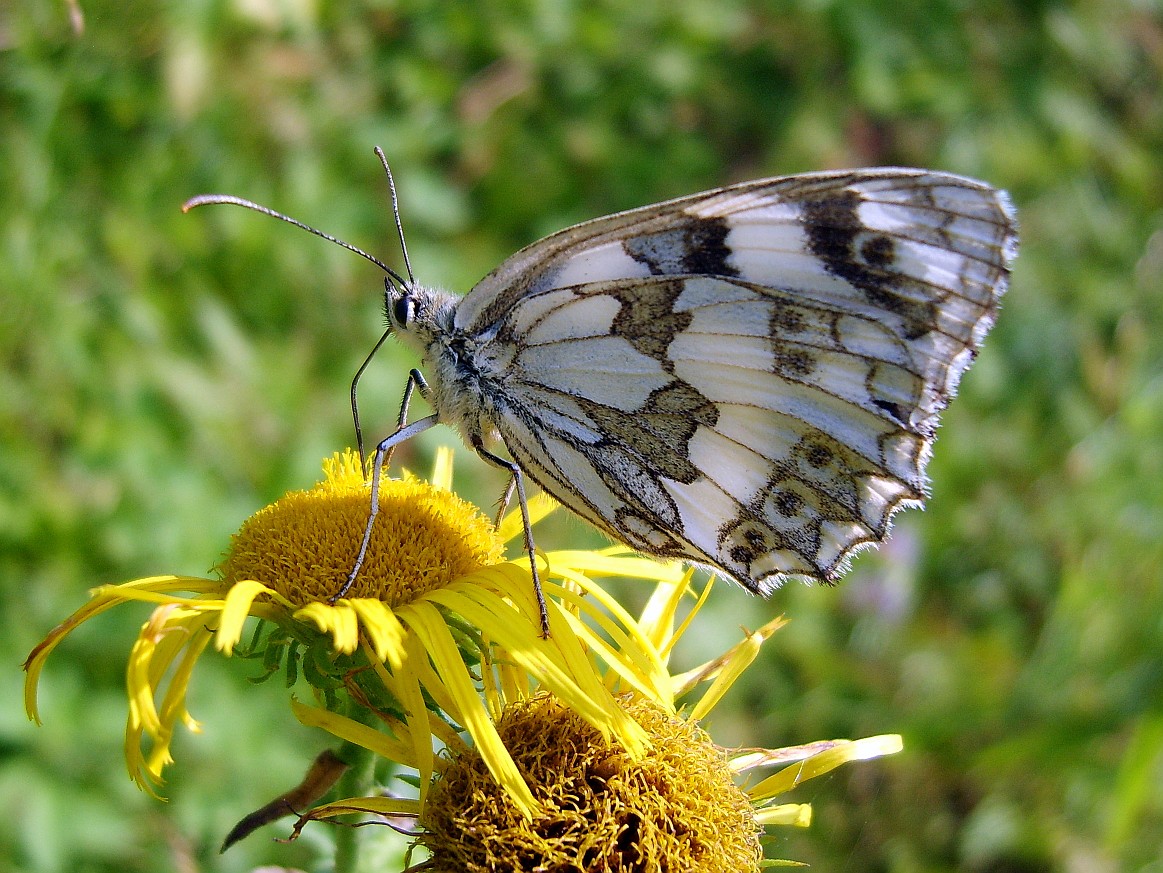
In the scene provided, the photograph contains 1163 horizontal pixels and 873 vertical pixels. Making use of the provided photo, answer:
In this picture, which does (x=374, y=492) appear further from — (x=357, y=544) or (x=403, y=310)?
(x=403, y=310)

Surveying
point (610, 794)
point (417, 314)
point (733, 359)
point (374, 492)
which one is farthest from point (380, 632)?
point (733, 359)

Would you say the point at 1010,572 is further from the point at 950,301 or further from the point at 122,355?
the point at 122,355

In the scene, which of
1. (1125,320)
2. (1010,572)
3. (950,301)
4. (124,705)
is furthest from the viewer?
(1125,320)

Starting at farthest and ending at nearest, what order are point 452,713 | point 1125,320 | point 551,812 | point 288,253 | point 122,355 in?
point 1125,320 → point 288,253 → point 122,355 → point 452,713 → point 551,812

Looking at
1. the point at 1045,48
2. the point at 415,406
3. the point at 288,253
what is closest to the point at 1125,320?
the point at 1045,48

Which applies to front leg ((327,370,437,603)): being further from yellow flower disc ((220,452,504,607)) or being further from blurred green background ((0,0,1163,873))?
blurred green background ((0,0,1163,873))

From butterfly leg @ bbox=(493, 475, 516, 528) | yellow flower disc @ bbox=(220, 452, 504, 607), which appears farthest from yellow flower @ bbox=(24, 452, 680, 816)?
butterfly leg @ bbox=(493, 475, 516, 528)

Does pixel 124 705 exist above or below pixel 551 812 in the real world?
below
